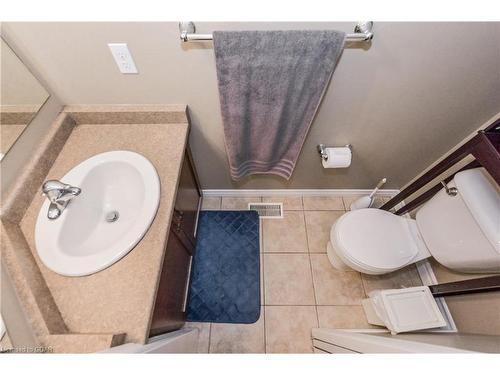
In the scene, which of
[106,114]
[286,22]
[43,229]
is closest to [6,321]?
[43,229]

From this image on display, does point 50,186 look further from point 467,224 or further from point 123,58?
point 467,224

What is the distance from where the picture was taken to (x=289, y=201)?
6.07 ft

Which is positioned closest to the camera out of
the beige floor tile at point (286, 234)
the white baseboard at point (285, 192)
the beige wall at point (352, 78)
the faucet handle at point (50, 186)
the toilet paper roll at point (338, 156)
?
the faucet handle at point (50, 186)

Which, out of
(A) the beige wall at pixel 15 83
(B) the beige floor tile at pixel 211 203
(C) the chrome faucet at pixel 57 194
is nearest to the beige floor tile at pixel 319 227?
(B) the beige floor tile at pixel 211 203

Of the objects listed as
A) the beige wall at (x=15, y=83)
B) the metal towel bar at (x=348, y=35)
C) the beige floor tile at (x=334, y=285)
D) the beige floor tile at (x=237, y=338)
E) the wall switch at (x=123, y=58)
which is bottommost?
the beige floor tile at (x=237, y=338)

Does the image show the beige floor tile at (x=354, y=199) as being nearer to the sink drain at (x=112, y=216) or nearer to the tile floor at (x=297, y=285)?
the tile floor at (x=297, y=285)

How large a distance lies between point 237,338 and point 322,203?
1103mm

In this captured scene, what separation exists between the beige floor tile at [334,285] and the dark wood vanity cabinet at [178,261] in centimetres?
84

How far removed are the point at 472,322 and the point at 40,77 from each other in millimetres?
2363

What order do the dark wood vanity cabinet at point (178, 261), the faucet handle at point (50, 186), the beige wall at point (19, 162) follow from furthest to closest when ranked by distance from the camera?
the dark wood vanity cabinet at point (178, 261) < the faucet handle at point (50, 186) < the beige wall at point (19, 162)

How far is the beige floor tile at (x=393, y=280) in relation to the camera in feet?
5.02

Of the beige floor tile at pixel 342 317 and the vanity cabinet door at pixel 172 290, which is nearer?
the vanity cabinet door at pixel 172 290

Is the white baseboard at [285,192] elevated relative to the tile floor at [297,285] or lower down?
elevated

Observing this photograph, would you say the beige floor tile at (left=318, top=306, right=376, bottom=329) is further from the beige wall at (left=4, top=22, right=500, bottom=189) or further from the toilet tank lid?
the beige wall at (left=4, top=22, right=500, bottom=189)
